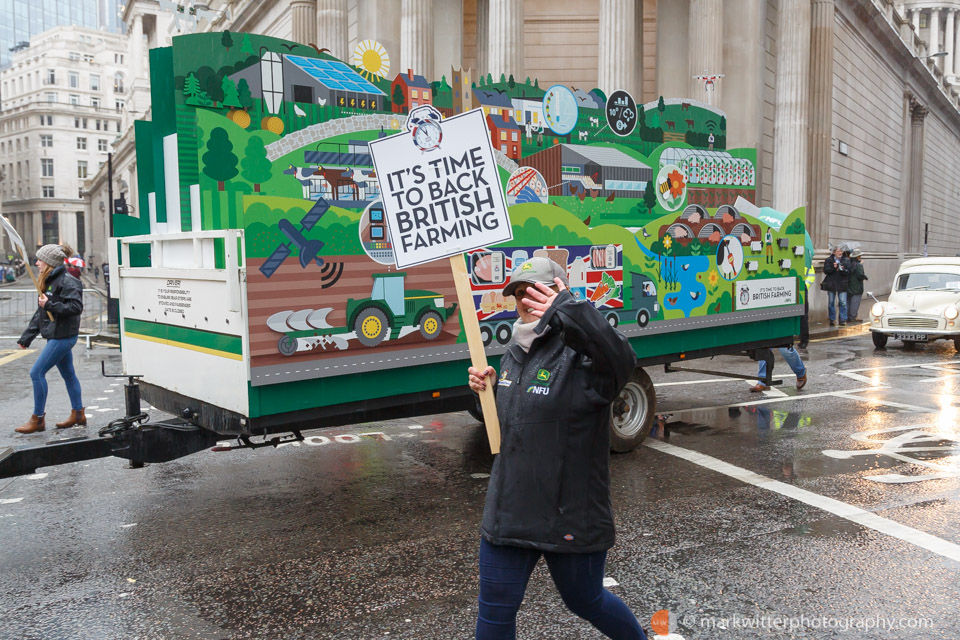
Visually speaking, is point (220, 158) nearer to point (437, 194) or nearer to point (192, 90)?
point (192, 90)

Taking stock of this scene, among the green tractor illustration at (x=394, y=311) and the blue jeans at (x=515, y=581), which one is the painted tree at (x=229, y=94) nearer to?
the green tractor illustration at (x=394, y=311)

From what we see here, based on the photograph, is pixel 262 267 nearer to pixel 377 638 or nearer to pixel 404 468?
pixel 377 638

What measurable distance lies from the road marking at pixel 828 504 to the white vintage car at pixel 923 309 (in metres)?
10.4

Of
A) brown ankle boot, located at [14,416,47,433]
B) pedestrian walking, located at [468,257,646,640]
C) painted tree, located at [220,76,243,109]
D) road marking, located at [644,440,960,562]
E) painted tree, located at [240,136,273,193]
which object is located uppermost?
painted tree, located at [220,76,243,109]

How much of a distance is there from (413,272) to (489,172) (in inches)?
84.5

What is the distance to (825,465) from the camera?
748cm

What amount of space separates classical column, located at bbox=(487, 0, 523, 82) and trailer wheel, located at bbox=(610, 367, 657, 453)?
12.8 meters

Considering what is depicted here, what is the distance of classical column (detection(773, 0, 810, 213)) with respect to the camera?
2380cm

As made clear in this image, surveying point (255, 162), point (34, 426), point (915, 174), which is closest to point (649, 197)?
point (255, 162)

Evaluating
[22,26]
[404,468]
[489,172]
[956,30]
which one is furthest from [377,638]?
[22,26]

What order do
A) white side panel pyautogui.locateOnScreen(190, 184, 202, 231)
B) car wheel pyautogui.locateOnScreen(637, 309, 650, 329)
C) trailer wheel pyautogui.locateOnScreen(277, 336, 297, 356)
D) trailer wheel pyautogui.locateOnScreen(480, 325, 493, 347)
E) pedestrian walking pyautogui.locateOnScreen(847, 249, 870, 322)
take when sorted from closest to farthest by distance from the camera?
trailer wheel pyautogui.locateOnScreen(277, 336, 297, 356) → white side panel pyautogui.locateOnScreen(190, 184, 202, 231) → trailer wheel pyautogui.locateOnScreen(480, 325, 493, 347) → car wheel pyautogui.locateOnScreen(637, 309, 650, 329) → pedestrian walking pyautogui.locateOnScreen(847, 249, 870, 322)

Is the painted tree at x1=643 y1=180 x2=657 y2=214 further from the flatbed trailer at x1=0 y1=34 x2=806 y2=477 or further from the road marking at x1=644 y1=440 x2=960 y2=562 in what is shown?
the road marking at x1=644 y1=440 x2=960 y2=562

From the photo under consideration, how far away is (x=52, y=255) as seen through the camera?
8.73 m

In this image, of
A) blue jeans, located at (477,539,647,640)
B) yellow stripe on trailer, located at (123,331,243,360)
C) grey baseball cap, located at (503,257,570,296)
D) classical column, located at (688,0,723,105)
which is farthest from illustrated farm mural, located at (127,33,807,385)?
classical column, located at (688,0,723,105)
